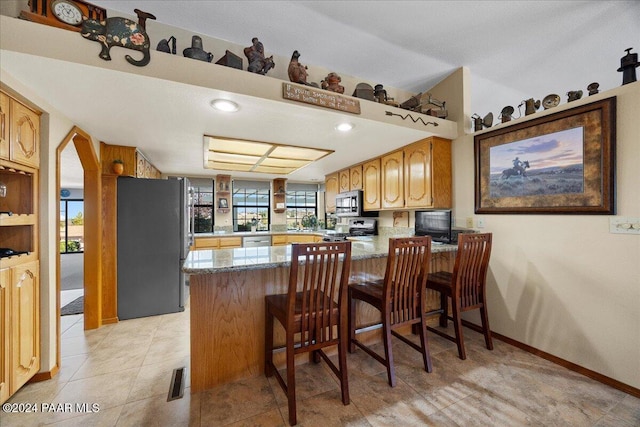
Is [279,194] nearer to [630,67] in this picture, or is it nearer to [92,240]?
[92,240]

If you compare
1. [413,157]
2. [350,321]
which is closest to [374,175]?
[413,157]

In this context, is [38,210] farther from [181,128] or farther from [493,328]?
[493,328]

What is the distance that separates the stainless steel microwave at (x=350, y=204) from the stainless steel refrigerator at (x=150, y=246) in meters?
2.52

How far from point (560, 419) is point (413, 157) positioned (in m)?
2.51

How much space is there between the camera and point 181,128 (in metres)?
2.50

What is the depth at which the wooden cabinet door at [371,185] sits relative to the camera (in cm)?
375

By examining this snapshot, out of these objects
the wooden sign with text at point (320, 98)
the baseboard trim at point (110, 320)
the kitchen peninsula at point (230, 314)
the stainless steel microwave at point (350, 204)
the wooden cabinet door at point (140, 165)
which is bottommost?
the baseboard trim at point (110, 320)

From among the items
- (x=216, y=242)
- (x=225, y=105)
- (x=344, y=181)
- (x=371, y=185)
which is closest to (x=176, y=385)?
(x=225, y=105)

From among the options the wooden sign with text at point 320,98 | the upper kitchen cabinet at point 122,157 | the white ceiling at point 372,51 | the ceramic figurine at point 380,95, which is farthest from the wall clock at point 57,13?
the ceramic figurine at point 380,95

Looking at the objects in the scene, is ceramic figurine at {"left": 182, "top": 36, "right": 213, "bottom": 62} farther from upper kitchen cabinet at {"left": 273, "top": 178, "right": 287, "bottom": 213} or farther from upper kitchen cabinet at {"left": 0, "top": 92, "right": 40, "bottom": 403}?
upper kitchen cabinet at {"left": 273, "top": 178, "right": 287, "bottom": 213}

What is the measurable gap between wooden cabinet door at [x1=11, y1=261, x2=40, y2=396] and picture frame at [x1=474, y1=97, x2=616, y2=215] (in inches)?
151

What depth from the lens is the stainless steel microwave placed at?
412 cm

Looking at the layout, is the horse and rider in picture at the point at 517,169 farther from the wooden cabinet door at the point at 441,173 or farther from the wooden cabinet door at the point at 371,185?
Result: the wooden cabinet door at the point at 371,185

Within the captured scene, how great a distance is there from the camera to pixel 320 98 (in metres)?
2.06
